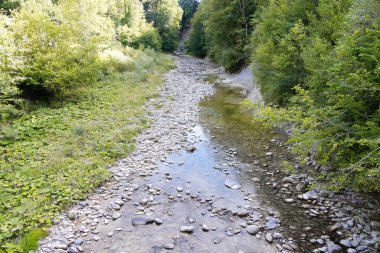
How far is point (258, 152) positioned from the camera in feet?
28.7

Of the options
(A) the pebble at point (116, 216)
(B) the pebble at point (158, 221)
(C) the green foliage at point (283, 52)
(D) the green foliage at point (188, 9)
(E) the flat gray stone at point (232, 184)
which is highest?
(D) the green foliage at point (188, 9)

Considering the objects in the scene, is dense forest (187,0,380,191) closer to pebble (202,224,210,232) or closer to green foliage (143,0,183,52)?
pebble (202,224,210,232)

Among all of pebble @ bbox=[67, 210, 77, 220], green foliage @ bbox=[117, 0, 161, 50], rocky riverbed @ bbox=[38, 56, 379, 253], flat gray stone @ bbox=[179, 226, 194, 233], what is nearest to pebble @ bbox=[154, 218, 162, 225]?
rocky riverbed @ bbox=[38, 56, 379, 253]

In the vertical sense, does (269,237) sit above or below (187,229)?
above

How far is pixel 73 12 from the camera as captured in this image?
17.2 meters

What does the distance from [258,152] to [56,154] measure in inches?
259

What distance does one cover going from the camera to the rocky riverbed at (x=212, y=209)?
16.0 feet

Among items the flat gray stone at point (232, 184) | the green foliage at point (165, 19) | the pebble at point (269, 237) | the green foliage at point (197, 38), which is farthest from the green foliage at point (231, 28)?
the green foliage at point (165, 19)

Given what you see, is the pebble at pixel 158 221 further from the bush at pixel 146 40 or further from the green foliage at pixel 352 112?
the bush at pixel 146 40

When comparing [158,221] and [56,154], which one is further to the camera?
[56,154]

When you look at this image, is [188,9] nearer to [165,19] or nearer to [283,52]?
[165,19]

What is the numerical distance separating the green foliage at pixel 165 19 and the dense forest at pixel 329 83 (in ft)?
119

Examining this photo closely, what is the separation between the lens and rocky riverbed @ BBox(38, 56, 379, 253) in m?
4.88

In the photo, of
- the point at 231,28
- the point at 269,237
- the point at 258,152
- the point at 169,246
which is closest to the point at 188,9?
the point at 231,28
